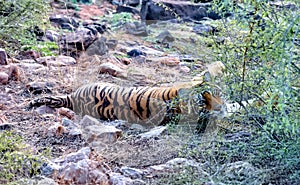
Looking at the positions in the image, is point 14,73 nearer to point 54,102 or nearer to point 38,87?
point 38,87

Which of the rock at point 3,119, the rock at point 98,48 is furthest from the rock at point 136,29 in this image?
the rock at point 3,119

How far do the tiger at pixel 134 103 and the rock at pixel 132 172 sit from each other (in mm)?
657

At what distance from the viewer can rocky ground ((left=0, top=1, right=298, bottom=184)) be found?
2.65m

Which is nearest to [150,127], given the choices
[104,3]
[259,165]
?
[259,165]

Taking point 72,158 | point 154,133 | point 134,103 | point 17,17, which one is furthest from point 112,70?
point 72,158

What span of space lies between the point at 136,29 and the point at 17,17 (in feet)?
10.8

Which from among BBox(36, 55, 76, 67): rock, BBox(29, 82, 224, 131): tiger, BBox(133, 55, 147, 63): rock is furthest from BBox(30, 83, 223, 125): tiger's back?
BBox(133, 55, 147, 63): rock

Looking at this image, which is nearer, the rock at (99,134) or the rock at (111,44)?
the rock at (99,134)

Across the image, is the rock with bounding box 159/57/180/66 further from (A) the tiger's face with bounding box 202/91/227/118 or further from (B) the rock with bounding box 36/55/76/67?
(A) the tiger's face with bounding box 202/91/227/118

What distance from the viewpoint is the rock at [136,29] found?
872 centimetres

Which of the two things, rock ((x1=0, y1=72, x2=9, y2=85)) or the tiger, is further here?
rock ((x1=0, y1=72, x2=9, y2=85))

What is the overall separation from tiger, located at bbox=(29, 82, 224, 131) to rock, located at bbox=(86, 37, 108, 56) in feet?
6.79

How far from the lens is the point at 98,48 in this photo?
21.2ft

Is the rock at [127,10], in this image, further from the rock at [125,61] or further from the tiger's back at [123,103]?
the tiger's back at [123,103]
